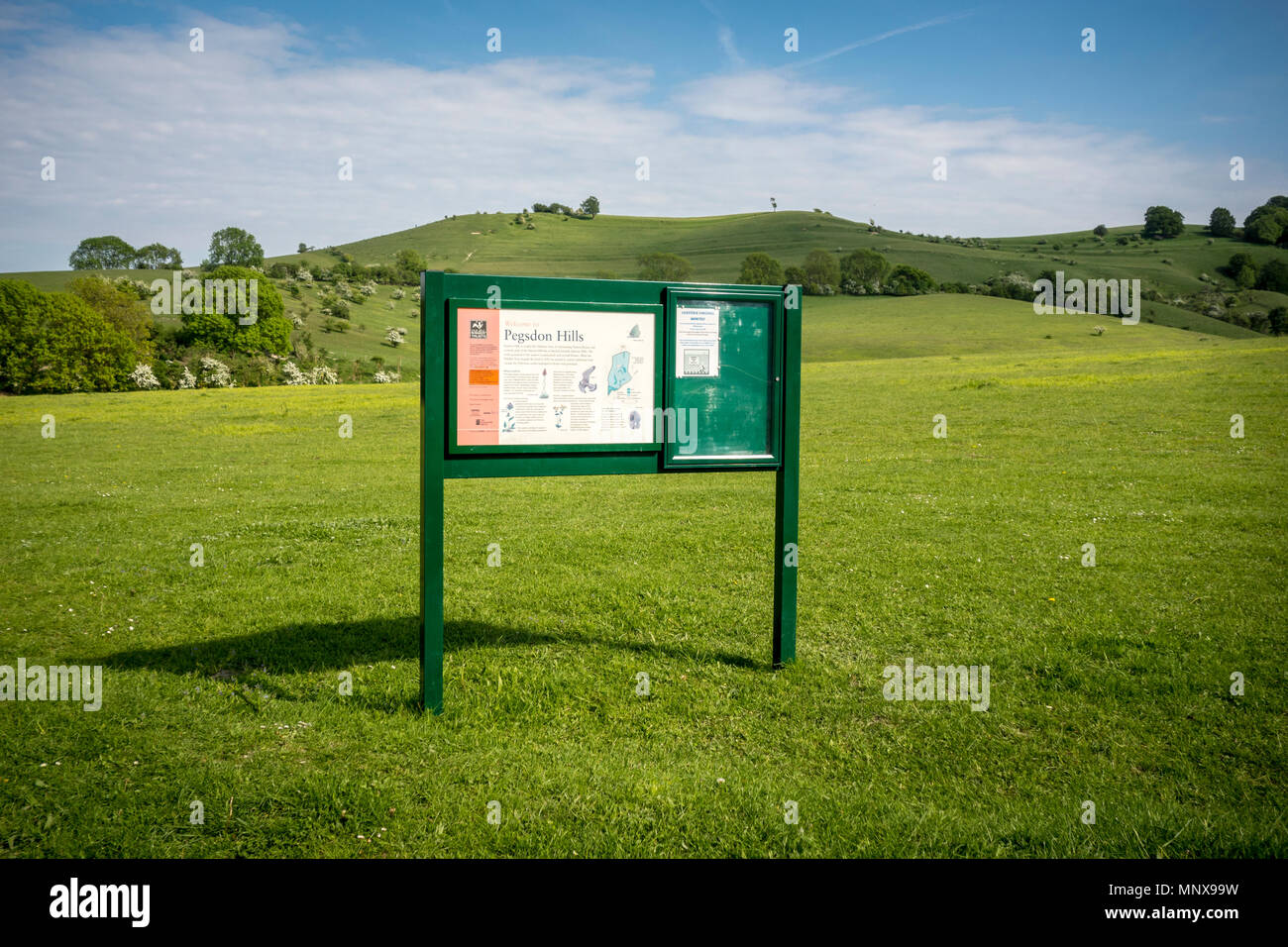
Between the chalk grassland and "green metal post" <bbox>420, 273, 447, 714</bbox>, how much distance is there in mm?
403

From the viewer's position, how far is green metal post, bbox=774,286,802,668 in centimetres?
777

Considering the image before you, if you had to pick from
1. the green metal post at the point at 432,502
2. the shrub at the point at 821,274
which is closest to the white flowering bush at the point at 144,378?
the green metal post at the point at 432,502

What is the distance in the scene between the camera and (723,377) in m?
7.64

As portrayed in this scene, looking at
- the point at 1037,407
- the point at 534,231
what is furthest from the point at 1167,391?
the point at 534,231

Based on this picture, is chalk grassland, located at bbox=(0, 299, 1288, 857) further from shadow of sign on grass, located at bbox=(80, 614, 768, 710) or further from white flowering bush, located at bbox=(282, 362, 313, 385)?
white flowering bush, located at bbox=(282, 362, 313, 385)

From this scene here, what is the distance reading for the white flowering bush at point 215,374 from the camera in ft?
220

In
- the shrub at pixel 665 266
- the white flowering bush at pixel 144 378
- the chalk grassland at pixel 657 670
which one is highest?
the shrub at pixel 665 266

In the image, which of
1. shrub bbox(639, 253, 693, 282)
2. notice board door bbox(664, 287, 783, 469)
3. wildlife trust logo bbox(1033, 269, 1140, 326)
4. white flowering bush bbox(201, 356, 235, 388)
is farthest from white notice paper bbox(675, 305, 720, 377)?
shrub bbox(639, 253, 693, 282)

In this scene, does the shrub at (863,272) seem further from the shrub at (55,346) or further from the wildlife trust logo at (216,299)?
the shrub at (55,346)

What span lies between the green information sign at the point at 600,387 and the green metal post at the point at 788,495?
14mm

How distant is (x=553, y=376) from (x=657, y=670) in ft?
9.51

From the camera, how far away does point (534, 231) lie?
16550 centimetres

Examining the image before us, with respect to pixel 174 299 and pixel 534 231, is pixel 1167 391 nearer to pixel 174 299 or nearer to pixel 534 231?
pixel 174 299

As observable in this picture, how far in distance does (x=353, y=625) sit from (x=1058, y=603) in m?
8.03
